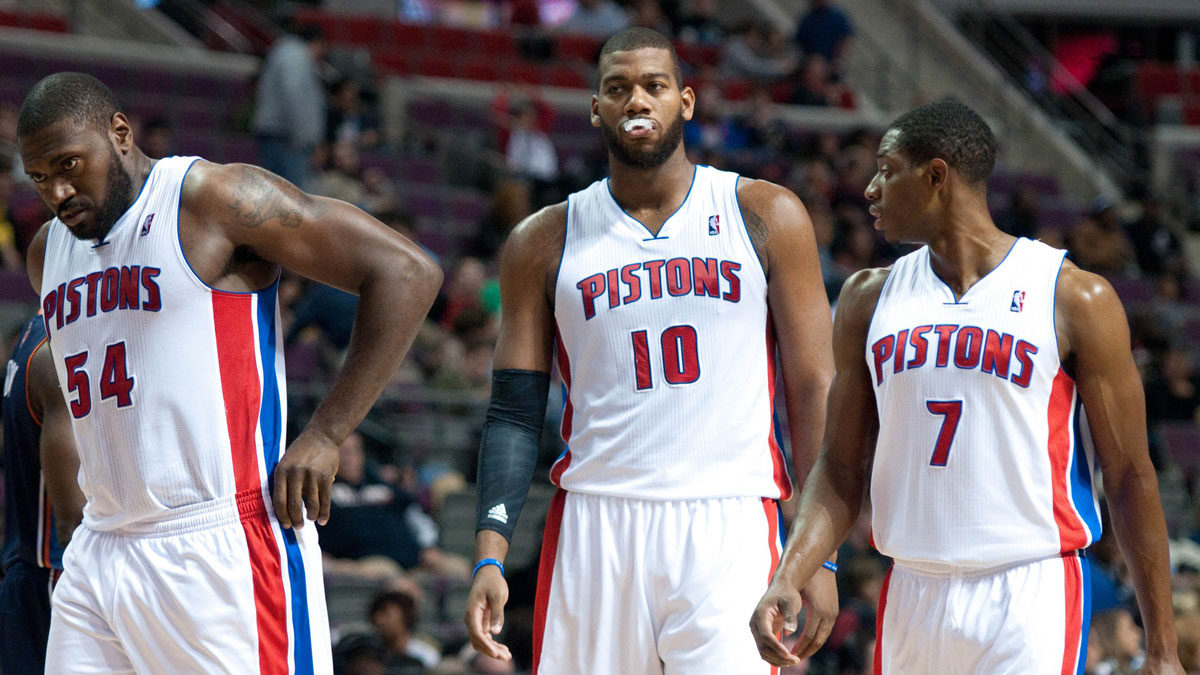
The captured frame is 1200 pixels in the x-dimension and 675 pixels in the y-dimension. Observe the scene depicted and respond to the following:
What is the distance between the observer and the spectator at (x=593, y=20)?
1859cm

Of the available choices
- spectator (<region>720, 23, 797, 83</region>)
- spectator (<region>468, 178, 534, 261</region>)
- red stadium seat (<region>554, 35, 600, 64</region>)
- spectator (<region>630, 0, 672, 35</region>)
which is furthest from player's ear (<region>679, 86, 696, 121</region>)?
red stadium seat (<region>554, 35, 600, 64</region>)

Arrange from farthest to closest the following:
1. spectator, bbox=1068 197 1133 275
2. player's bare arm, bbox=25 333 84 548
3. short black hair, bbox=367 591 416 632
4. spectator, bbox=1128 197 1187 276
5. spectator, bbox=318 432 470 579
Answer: spectator, bbox=1128 197 1187 276
spectator, bbox=1068 197 1133 275
spectator, bbox=318 432 470 579
short black hair, bbox=367 591 416 632
player's bare arm, bbox=25 333 84 548

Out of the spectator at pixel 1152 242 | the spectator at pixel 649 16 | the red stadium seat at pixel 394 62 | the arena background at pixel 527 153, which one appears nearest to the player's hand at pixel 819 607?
the arena background at pixel 527 153

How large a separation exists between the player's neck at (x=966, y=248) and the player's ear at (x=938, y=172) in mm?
92

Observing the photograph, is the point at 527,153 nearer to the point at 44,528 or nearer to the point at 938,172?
the point at 44,528

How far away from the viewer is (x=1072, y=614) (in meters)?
3.90

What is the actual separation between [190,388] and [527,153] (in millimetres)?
11199

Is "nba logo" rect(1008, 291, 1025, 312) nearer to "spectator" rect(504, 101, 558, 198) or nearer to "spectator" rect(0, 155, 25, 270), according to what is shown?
"spectator" rect(0, 155, 25, 270)

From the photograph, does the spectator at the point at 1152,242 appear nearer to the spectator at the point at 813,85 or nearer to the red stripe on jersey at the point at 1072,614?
the spectator at the point at 813,85

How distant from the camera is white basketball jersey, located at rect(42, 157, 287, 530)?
390cm

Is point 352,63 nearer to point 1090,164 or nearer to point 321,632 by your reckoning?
point 1090,164

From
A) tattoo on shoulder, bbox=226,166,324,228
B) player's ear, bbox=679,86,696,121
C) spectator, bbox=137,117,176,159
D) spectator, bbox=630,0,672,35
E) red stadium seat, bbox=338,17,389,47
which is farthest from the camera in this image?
red stadium seat, bbox=338,17,389,47

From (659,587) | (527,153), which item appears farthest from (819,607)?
(527,153)

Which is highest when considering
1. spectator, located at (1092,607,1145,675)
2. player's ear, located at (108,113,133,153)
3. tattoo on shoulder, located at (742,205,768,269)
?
player's ear, located at (108,113,133,153)
